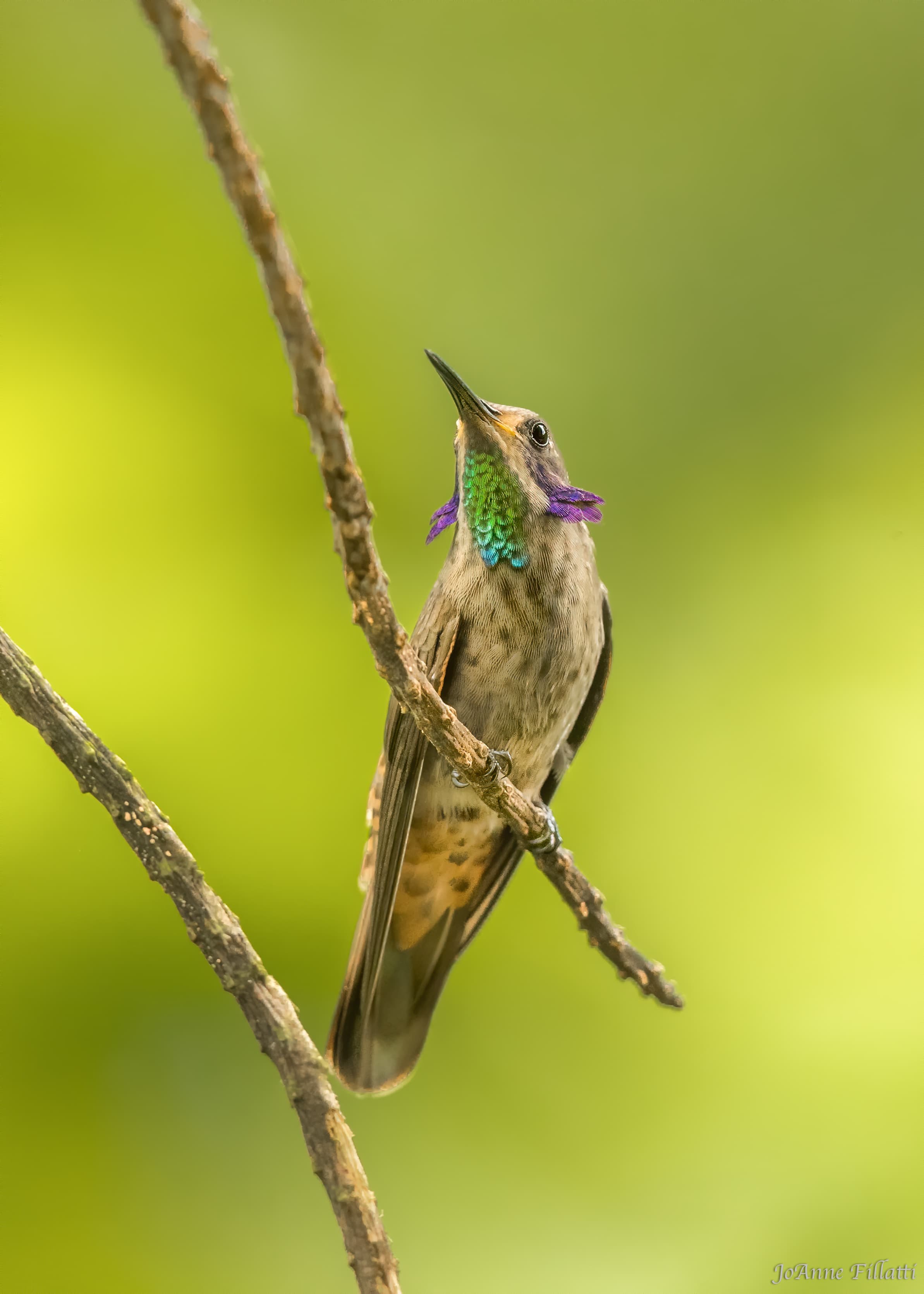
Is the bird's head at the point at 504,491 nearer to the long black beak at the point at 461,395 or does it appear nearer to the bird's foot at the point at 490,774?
the long black beak at the point at 461,395

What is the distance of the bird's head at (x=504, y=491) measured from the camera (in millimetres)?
1524

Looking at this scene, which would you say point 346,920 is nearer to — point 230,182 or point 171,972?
point 171,972

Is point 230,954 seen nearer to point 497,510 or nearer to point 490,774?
point 490,774

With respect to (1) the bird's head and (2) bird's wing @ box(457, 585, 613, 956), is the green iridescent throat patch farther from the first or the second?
(2) bird's wing @ box(457, 585, 613, 956)

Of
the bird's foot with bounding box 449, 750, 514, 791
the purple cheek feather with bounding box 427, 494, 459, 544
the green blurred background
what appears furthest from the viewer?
the green blurred background

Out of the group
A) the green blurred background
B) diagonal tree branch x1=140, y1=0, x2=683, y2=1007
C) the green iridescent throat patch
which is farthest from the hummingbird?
the green blurred background

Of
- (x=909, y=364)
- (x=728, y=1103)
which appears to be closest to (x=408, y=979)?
(x=728, y=1103)

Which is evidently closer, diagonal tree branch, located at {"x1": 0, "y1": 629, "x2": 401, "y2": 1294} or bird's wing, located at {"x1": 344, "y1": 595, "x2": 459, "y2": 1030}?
diagonal tree branch, located at {"x1": 0, "y1": 629, "x2": 401, "y2": 1294}

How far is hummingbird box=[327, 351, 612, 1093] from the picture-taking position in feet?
4.99

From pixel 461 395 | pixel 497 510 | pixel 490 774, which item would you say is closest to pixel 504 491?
pixel 497 510

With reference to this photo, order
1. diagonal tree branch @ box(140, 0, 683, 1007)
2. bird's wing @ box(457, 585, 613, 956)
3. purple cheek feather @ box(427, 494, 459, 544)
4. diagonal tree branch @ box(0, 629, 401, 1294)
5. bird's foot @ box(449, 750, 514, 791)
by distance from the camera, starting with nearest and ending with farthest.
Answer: diagonal tree branch @ box(140, 0, 683, 1007) → diagonal tree branch @ box(0, 629, 401, 1294) → bird's foot @ box(449, 750, 514, 791) → purple cheek feather @ box(427, 494, 459, 544) → bird's wing @ box(457, 585, 613, 956)

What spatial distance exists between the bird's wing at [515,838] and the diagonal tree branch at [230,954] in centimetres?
67

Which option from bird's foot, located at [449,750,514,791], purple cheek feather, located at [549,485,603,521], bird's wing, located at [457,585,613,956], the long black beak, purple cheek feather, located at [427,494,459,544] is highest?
the long black beak

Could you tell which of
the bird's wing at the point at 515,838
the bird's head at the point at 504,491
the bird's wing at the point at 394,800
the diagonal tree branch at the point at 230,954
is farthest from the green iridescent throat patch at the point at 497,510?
the diagonal tree branch at the point at 230,954
